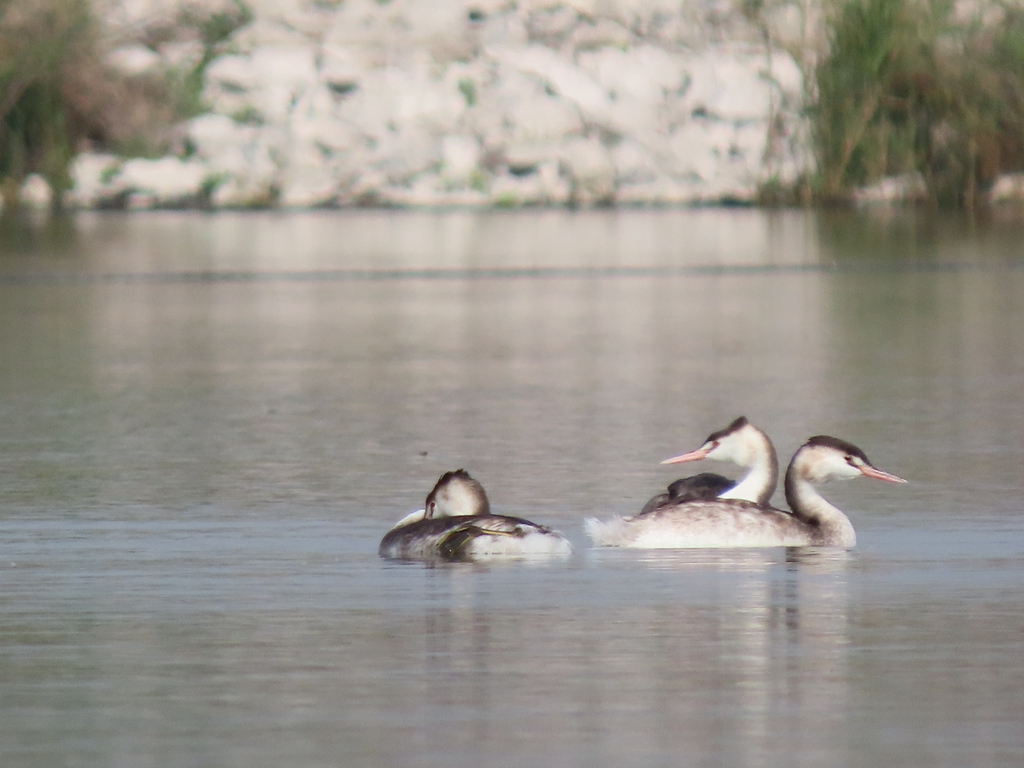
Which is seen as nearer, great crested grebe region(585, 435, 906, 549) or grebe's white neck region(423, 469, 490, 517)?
great crested grebe region(585, 435, 906, 549)

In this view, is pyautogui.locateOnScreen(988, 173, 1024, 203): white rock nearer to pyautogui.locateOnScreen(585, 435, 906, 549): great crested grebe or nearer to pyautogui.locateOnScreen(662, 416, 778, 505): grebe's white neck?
pyautogui.locateOnScreen(662, 416, 778, 505): grebe's white neck

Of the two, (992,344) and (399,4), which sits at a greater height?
(399,4)

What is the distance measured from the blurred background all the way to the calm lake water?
14.6 m

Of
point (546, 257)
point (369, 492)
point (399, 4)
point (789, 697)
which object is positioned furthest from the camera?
point (399, 4)

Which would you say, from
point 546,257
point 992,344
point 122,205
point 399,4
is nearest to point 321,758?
point 992,344

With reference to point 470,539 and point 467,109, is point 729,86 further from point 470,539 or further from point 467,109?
point 470,539

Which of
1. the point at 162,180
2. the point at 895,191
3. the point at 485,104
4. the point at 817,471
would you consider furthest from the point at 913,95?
the point at 817,471

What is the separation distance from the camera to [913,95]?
34250mm

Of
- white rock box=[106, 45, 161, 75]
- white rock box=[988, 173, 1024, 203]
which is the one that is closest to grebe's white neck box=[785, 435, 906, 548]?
white rock box=[988, 173, 1024, 203]

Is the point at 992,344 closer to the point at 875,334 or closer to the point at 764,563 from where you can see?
the point at 875,334

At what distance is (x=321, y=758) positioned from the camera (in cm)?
510

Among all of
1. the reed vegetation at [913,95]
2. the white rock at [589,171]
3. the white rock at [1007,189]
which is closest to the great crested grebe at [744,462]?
the reed vegetation at [913,95]

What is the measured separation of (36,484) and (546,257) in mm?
15675

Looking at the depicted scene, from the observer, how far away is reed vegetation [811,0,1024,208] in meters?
34.0
